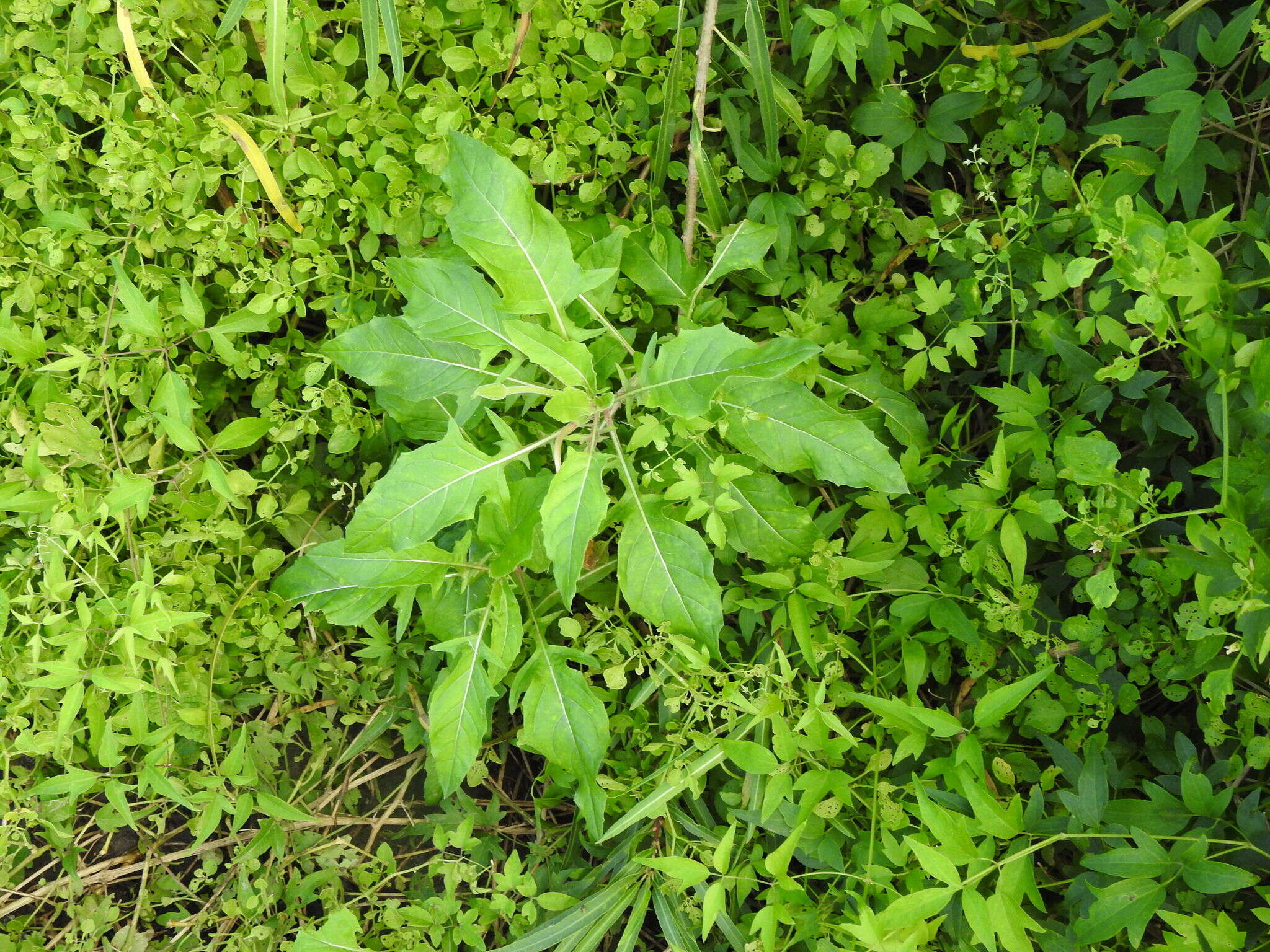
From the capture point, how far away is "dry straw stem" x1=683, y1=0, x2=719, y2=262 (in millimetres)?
1784

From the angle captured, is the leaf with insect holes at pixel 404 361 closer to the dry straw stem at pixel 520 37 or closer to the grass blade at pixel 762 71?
the dry straw stem at pixel 520 37

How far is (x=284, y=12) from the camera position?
158 cm

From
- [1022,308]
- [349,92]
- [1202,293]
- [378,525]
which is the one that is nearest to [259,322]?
[349,92]

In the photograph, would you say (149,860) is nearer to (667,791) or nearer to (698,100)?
(667,791)

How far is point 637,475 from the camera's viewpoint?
65.6 inches

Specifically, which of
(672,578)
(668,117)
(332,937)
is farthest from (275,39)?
(332,937)

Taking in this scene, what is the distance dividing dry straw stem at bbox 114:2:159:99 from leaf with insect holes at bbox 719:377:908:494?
1509mm

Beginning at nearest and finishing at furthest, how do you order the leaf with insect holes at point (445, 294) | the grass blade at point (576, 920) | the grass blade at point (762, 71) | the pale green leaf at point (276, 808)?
the leaf with insect holes at point (445, 294) → the grass blade at point (762, 71) → the grass blade at point (576, 920) → the pale green leaf at point (276, 808)

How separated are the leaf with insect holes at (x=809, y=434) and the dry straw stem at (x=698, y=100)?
456mm

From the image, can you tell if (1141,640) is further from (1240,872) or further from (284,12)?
(284,12)

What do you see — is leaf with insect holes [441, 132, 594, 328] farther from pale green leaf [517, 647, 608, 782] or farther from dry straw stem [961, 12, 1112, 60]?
dry straw stem [961, 12, 1112, 60]

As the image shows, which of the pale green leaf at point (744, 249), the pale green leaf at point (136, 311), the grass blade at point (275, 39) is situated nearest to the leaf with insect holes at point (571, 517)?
the pale green leaf at point (744, 249)

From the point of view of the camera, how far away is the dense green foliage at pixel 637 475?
1535mm

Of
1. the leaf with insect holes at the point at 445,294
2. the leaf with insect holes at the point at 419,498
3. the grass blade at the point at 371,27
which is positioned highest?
the grass blade at the point at 371,27
